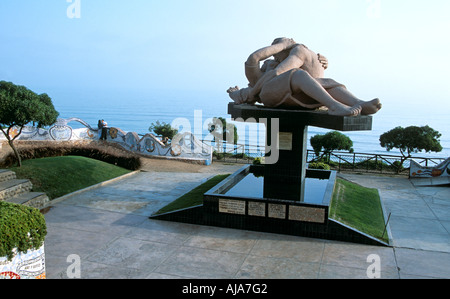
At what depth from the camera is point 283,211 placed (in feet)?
31.6

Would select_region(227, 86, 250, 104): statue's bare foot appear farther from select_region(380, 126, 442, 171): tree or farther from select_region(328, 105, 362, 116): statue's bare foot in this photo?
select_region(380, 126, 442, 171): tree

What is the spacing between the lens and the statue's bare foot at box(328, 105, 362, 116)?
9.28m

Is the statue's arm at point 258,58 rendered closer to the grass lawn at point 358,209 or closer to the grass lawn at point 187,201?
the grass lawn at point 187,201

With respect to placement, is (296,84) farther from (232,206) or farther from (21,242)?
(21,242)

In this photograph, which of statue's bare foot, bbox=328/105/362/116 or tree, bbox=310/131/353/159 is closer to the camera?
statue's bare foot, bbox=328/105/362/116

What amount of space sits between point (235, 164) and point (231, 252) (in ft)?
36.0

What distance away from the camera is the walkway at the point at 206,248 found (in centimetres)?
777

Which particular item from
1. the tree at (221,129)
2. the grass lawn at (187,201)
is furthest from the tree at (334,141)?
the grass lawn at (187,201)

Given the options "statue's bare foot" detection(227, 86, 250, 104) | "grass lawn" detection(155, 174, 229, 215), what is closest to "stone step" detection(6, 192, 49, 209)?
"grass lawn" detection(155, 174, 229, 215)

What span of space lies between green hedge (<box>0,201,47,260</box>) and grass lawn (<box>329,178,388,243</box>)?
6.23 m

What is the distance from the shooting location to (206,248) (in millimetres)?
8789
